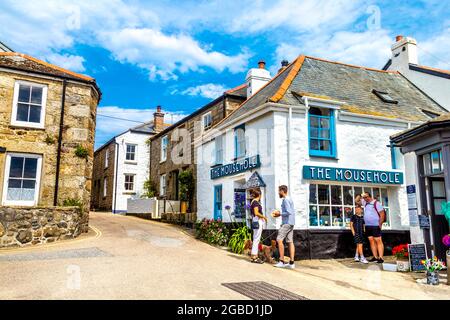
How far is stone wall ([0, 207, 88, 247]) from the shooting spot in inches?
422

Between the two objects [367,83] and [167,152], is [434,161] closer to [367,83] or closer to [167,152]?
[367,83]

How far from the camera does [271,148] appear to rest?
1149cm

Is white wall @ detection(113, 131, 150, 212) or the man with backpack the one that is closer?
the man with backpack

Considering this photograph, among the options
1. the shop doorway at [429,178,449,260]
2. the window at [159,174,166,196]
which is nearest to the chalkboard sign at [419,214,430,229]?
the shop doorway at [429,178,449,260]

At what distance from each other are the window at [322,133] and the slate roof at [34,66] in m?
8.21

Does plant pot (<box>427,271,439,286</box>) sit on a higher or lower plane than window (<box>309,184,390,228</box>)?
lower

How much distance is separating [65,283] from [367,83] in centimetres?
1396

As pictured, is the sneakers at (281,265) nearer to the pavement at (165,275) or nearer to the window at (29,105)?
the pavement at (165,275)

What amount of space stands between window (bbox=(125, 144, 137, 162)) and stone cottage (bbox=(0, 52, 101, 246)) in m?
13.1

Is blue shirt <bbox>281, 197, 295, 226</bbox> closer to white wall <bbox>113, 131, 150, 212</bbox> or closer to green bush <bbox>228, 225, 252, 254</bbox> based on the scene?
green bush <bbox>228, 225, 252, 254</bbox>

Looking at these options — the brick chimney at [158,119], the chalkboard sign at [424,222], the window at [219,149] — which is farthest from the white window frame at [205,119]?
the chalkboard sign at [424,222]

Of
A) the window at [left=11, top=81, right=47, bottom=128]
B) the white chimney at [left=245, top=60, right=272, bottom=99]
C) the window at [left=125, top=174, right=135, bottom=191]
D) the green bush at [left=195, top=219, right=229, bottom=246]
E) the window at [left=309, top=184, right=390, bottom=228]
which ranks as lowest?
the green bush at [left=195, top=219, right=229, bottom=246]

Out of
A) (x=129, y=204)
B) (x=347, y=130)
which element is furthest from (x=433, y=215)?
(x=129, y=204)

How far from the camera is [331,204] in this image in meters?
11.8
